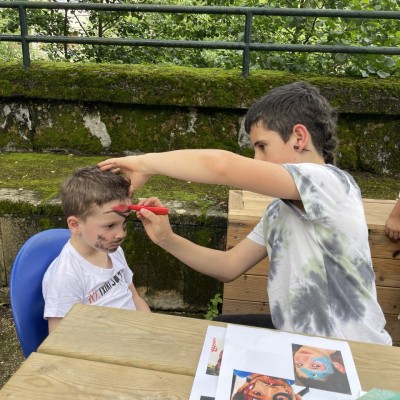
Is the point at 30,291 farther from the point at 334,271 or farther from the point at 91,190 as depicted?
the point at 334,271

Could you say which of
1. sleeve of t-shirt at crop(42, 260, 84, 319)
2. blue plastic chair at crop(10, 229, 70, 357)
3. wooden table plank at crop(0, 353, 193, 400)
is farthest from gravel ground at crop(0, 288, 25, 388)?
wooden table plank at crop(0, 353, 193, 400)

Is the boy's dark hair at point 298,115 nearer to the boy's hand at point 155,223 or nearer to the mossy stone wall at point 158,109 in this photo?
the boy's hand at point 155,223

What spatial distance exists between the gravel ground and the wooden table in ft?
4.60

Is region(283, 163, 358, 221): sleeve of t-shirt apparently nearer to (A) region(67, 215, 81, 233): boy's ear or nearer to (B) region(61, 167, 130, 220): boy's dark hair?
(B) region(61, 167, 130, 220): boy's dark hair

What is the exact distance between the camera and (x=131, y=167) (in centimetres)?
162

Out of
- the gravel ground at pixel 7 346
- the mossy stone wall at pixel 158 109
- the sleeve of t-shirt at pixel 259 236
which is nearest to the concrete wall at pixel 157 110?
the mossy stone wall at pixel 158 109

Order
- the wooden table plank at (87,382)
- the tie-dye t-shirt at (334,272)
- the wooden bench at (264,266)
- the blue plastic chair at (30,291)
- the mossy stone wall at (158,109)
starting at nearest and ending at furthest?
the wooden table plank at (87,382)
the tie-dye t-shirt at (334,272)
the blue plastic chair at (30,291)
the wooden bench at (264,266)
the mossy stone wall at (158,109)

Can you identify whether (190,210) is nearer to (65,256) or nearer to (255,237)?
(255,237)

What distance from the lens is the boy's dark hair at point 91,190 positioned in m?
1.86

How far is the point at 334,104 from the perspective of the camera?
3.36 m

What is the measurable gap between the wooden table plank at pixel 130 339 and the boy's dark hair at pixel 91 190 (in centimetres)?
51

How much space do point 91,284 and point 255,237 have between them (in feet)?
2.31

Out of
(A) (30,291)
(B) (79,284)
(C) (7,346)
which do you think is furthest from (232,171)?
(C) (7,346)

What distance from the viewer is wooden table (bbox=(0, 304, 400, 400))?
1.10 meters
